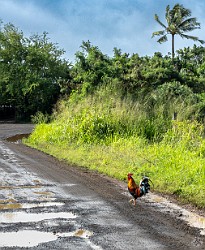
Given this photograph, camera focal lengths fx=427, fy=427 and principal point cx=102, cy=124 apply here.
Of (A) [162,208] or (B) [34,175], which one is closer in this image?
(A) [162,208]

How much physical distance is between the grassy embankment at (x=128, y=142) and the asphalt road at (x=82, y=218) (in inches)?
40.5

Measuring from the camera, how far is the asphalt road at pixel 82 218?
520cm

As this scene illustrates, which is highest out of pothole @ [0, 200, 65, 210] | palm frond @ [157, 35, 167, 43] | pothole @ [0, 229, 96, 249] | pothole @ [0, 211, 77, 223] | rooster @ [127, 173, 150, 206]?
palm frond @ [157, 35, 167, 43]

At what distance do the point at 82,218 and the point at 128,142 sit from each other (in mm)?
8645

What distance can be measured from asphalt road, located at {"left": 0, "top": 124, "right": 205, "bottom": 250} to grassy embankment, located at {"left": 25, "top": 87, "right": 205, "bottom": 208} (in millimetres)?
1029

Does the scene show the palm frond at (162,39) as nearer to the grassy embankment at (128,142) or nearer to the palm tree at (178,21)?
the palm tree at (178,21)

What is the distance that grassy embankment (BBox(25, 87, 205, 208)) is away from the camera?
9.32 meters

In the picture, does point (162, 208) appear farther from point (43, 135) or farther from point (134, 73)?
point (134, 73)

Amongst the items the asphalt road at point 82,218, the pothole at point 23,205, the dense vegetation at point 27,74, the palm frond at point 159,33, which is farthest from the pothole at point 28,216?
the palm frond at point 159,33

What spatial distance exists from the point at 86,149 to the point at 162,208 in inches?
315

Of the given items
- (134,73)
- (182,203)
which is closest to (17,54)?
(134,73)

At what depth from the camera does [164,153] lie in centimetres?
1166

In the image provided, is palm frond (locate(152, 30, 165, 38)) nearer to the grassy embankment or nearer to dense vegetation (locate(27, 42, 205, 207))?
dense vegetation (locate(27, 42, 205, 207))

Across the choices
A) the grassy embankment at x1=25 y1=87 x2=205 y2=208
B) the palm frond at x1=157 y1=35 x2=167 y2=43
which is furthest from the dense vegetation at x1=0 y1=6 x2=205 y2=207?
the palm frond at x1=157 y1=35 x2=167 y2=43
